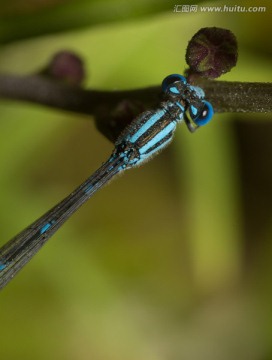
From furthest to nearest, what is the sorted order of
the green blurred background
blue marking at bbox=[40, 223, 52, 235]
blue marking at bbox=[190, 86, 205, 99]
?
the green blurred background, blue marking at bbox=[40, 223, 52, 235], blue marking at bbox=[190, 86, 205, 99]

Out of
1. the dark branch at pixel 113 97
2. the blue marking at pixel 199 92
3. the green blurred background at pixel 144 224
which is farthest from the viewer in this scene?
the green blurred background at pixel 144 224

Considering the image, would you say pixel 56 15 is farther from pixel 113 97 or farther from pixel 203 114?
pixel 203 114

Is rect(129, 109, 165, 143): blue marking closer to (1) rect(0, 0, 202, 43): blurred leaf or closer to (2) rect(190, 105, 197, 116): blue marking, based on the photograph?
(2) rect(190, 105, 197, 116): blue marking

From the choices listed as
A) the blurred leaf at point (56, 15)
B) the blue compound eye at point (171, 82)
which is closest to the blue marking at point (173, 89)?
the blue compound eye at point (171, 82)

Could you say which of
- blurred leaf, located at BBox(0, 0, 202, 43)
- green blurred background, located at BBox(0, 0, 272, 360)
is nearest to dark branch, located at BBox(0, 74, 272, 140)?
blurred leaf, located at BBox(0, 0, 202, 43)

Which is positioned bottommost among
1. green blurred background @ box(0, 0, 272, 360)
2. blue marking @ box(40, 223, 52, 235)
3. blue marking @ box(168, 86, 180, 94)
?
blue marking @ box(40, 223, 52, 235)

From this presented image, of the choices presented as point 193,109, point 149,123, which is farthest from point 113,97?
point 193,109

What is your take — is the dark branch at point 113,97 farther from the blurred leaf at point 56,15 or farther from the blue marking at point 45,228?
the blue marking at point 45,228
